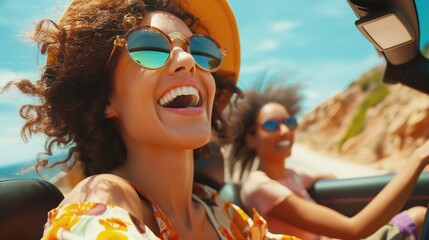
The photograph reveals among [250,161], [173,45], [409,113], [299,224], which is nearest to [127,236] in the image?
[173,45]

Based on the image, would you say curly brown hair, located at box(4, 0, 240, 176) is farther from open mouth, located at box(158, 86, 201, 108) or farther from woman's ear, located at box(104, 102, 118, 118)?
open mouth, located at box(158, 86, 201, 108)

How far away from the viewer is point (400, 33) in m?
1.21

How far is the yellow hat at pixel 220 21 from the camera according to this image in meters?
1.63

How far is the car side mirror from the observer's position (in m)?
1.15

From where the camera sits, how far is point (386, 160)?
12828 millimetres

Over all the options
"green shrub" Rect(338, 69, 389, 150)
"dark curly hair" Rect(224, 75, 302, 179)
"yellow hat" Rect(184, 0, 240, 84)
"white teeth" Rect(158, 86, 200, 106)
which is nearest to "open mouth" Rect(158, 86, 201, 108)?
"white teeth" Rect(158, 86, 200, 106)

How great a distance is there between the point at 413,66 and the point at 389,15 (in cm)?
28

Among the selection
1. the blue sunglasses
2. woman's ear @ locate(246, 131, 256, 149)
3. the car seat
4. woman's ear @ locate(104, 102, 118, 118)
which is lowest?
woman's ear @ locate(246, 131, 256, 149)

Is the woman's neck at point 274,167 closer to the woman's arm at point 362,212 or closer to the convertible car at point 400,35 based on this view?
the woman's arm at point 362,212

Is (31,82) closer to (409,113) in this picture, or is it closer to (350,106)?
(409,113)

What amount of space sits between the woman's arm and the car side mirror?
0.37 m

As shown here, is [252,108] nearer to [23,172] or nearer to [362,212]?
[362,212]

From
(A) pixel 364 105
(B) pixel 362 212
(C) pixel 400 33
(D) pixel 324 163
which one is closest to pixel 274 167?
(B) pixel 362 212

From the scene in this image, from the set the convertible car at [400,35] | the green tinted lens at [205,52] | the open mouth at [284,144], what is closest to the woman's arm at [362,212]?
the convertible car at [400,35]
